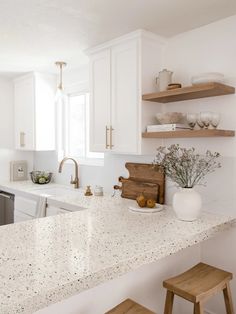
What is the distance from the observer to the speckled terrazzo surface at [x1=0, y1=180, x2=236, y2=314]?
3.70 feet

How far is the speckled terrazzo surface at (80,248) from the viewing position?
3.70 ft

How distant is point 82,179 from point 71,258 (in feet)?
7.01

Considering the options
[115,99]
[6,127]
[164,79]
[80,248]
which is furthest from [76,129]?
[80,248]

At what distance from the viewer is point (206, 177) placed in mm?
2258

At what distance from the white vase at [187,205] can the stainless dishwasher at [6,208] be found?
2.25 m

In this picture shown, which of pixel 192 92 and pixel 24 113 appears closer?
pixel 192 92

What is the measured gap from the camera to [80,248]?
150 centimetres

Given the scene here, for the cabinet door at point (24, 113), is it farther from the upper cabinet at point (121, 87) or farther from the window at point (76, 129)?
the upper cabinet at point (121, 87)

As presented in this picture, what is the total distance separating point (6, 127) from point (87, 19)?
244 centimetres

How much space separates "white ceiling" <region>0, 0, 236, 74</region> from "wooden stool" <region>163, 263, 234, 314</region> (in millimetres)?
1699

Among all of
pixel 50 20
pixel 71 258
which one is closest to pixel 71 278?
pixel 71 258

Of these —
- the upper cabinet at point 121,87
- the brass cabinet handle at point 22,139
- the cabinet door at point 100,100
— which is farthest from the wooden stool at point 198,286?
the brass cabinet handle at point 22,139

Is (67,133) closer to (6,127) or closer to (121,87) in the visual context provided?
(6,127)

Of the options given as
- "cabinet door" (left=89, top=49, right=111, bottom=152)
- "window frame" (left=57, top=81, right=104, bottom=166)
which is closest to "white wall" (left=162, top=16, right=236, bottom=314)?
"cabinet door" (left=89, top=49, right=111, bottom=152)
